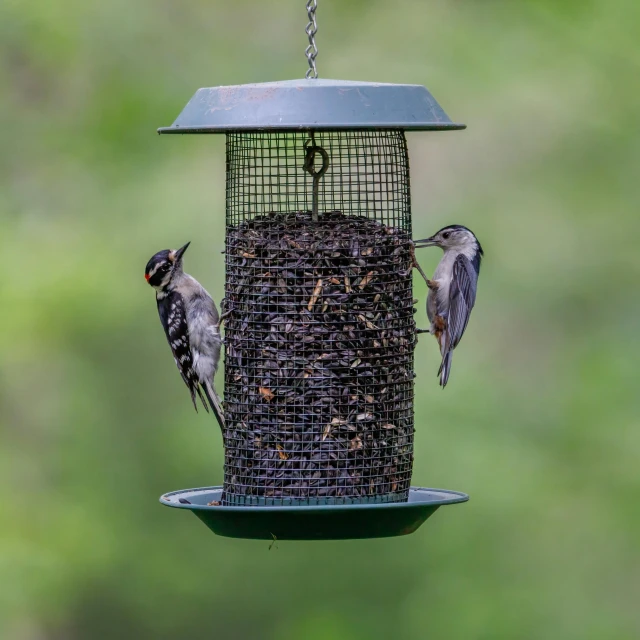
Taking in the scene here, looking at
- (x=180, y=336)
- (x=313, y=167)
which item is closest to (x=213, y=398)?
(x=180, y=336)

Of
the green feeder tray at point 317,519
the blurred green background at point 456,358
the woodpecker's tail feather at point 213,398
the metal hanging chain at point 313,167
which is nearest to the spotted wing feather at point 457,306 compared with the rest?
the woodpecker's tail feather at point 213,398

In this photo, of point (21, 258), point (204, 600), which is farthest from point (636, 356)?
point (21, 258)

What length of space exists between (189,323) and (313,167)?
215cm

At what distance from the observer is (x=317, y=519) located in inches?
263

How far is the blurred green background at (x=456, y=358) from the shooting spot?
1312 cm

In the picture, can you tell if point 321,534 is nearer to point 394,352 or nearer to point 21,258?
point 394,352

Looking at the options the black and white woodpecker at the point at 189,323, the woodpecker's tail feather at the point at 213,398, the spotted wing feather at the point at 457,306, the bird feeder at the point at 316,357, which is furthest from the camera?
the spotted wing feather at the point at 457,306

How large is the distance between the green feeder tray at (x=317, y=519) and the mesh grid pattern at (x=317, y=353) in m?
0.37

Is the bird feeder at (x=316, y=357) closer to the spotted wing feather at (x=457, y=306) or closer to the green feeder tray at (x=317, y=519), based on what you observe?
the green feeder tray at (x=317, y=519)

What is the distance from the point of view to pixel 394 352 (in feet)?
24.3
